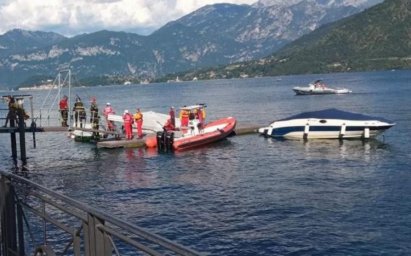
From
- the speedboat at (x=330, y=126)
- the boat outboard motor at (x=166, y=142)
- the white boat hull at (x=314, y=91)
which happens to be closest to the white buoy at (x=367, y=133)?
the speedboat at (x=330, y=126)

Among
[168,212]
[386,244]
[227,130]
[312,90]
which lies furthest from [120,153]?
[312,90]

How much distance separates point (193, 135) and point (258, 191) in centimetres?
1954

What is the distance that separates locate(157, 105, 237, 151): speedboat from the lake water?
1.05 metres

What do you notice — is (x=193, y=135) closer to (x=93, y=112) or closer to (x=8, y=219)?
(x=93, y=112)

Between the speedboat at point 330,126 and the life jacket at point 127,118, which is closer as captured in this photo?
the speedboat at point 330,126

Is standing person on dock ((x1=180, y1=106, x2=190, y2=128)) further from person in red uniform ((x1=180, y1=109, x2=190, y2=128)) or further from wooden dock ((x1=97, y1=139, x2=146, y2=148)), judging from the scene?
wooden dock ((x1=97, y1=139, x2=146, y2=148))

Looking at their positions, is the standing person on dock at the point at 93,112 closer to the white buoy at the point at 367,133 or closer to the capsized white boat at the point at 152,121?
the capsized white boat at the point at 152,121

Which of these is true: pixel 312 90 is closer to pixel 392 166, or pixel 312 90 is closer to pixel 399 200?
pixel 392 166

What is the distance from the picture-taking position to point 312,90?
473ft

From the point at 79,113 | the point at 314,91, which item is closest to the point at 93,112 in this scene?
the point at 79,113

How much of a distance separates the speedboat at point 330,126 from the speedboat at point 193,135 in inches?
214

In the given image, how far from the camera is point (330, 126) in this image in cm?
5075

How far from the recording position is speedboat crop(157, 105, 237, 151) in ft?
153

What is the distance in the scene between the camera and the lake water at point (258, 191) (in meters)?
20.8
